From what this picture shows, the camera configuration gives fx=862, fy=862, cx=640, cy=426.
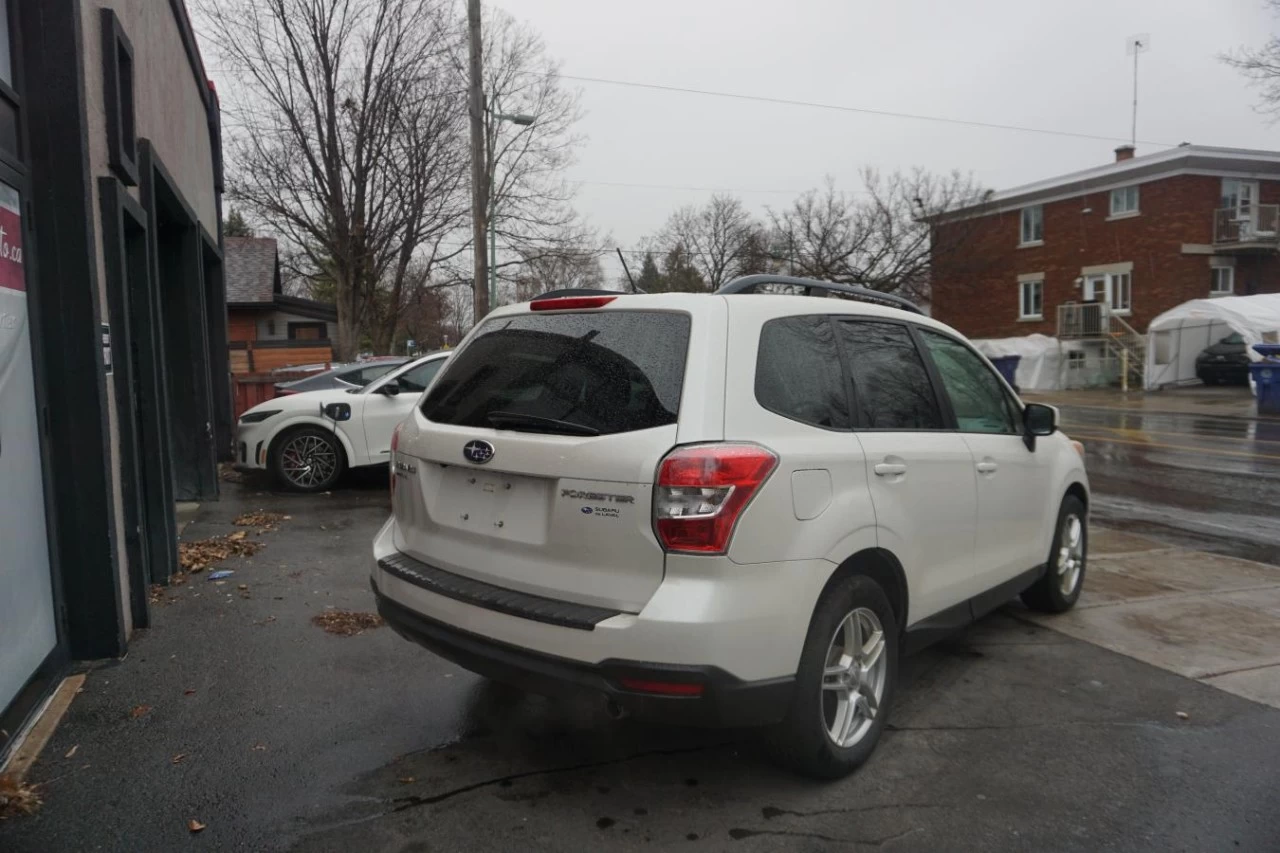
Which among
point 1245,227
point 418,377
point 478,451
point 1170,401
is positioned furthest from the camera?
point 1245,227

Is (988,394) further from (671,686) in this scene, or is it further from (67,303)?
(67,303)

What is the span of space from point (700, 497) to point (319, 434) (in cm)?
777

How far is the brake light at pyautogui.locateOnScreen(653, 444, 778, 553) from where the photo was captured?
2703 mm

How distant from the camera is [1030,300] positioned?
37844 mm

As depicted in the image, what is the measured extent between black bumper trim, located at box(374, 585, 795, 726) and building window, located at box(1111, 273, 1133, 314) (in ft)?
119

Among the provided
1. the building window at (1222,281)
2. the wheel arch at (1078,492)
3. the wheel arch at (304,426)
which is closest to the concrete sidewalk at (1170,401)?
the building window at (1222,281)

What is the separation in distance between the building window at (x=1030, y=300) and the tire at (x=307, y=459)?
114 feet

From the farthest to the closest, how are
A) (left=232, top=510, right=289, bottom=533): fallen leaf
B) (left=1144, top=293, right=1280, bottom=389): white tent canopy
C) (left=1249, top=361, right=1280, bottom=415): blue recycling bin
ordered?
(left=1144, top=293, right=1280, bottom=389): white tent canopy < (left=1249, top=361, right=1280, bottom=415): blue recycling bin < (left=232, top=510, right=289, bottom=533): fallen leaf

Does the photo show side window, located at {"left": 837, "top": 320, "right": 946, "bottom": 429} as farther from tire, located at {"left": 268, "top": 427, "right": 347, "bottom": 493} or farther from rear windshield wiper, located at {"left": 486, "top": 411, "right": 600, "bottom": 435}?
tire, located at {"left": 268, "top": 427, "right": 347, "bottom": 493}

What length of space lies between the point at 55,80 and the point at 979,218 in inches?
1468

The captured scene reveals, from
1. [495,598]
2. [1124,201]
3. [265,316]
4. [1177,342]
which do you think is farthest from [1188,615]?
[1124,201]

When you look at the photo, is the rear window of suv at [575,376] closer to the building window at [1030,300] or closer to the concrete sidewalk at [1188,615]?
the concrete sidewalk at [1188,615]

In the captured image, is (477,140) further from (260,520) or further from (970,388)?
(970,388)

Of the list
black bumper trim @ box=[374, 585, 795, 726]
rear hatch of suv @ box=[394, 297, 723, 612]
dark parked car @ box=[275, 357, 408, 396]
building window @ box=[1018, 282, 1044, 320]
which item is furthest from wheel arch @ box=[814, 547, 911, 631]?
building window @ box=[1018, 282, 1044, 320]
